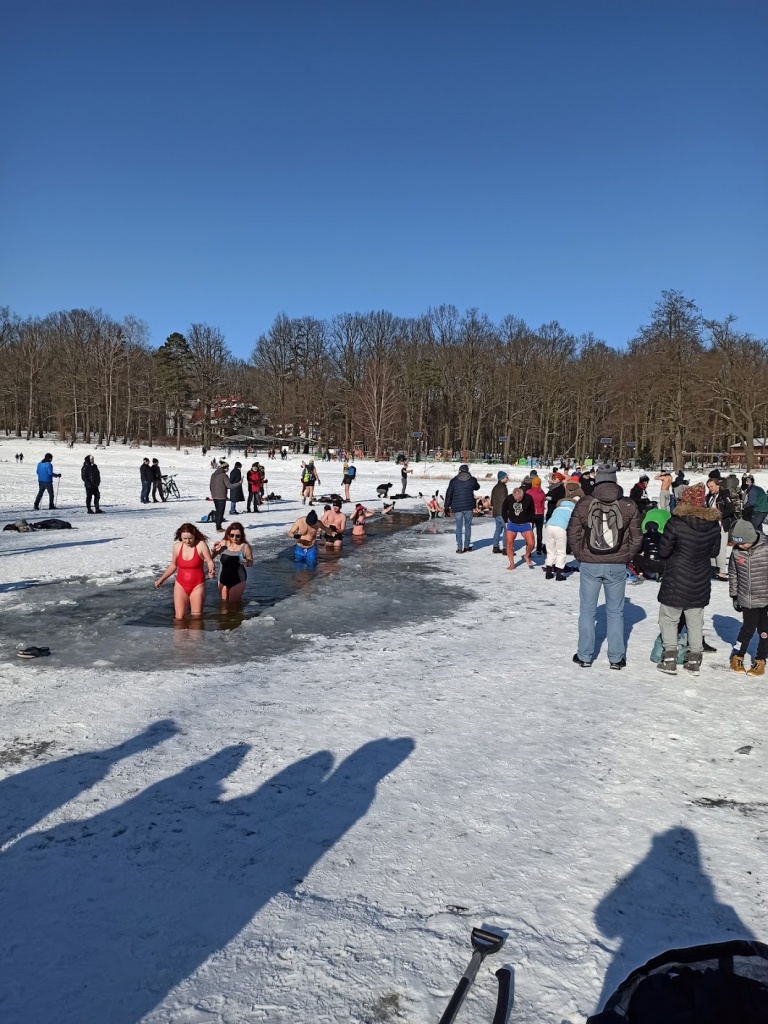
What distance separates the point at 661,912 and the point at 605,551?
3.62 metres

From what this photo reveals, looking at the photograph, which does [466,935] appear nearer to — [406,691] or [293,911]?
[293,911]

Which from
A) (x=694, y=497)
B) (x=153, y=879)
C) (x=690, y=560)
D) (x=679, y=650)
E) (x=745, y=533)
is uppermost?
(x=694, y=497)

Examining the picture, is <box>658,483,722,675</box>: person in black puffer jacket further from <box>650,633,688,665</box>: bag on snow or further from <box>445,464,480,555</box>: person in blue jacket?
<box>445,464,480,555</box>: person in blue jacket

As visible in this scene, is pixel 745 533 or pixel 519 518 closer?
pixel 745 533

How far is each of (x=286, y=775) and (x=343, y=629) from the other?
3667mm

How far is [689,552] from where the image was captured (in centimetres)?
595

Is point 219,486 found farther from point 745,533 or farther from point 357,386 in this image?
point 357,386

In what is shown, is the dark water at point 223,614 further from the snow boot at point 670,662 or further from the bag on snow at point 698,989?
the bag on snow at point 698,989

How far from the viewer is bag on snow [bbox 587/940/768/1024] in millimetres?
2008

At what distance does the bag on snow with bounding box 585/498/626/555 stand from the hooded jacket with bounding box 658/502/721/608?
0.41 metres

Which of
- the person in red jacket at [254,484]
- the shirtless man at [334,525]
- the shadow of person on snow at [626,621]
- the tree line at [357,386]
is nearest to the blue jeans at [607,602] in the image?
the shadow of person on snow at [626,621]

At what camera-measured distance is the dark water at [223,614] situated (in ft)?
22.1

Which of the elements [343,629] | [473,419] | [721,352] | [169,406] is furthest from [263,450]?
[343,629]

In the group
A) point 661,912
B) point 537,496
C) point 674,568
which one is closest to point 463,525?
point 537,496
